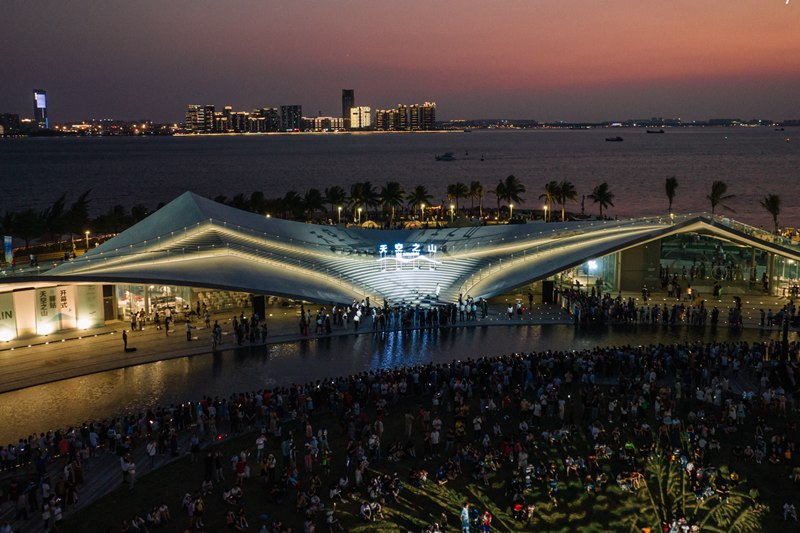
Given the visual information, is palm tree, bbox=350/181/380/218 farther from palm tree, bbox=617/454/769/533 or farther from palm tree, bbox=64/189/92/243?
palm tree, bbox=617/454/769/533

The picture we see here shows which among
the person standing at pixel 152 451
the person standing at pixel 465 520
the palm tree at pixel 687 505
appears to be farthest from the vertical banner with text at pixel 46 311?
the palm tree at pixel 687 505

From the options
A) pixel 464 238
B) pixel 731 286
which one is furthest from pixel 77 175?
pixel 731 286

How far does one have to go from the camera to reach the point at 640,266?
1399 inches

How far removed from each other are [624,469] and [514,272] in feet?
56.5

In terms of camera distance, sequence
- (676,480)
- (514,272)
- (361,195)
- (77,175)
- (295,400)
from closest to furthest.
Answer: (676,480) → (295,400) → (514,272) → (361,195) → (77,175)

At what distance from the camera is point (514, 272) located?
3419cm

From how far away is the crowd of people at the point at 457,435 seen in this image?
16.1 meters

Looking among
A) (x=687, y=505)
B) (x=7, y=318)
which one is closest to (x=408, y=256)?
(x=7, y=318)

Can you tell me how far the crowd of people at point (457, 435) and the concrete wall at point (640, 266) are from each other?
40.6 feet

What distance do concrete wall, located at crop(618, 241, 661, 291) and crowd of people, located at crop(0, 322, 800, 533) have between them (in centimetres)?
1239

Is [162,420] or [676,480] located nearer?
[676,480]

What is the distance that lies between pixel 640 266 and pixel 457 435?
2003cm

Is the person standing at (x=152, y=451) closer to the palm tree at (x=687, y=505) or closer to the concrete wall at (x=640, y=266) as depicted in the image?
the palm tree at (x=687, y=505)

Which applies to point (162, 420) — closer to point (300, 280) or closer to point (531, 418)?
point (531, 418)
